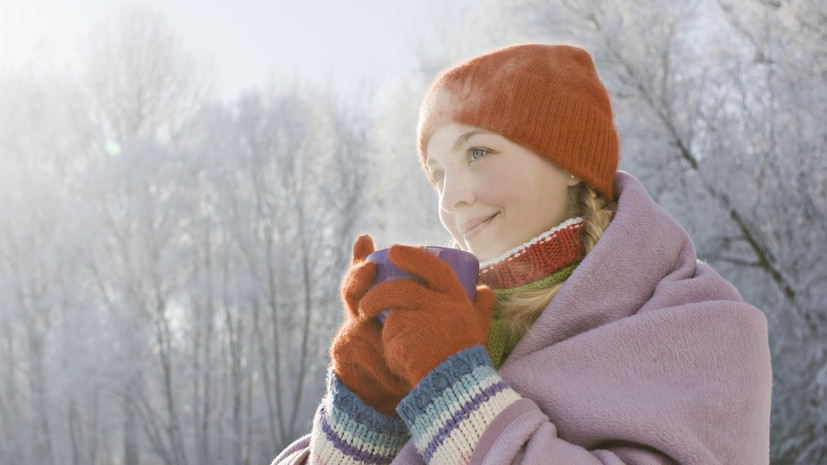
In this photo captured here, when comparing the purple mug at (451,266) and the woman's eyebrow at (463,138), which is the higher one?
the woman's eyebrow at (463,138)

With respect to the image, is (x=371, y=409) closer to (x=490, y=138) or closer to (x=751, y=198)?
(x=490, y=138)

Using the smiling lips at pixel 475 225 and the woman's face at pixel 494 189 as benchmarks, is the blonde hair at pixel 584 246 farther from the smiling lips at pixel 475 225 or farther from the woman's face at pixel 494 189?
the smiling lips at pixel 475 225

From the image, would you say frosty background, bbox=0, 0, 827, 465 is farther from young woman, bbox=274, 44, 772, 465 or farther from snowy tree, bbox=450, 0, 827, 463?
young woman, bbox=274, 44, 772, 465

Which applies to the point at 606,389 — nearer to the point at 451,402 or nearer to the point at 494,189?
the point at 451,402

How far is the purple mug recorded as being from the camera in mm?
932

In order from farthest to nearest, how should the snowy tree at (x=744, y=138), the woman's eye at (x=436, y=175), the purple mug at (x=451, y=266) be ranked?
the snowy tree at (x=744, y=138) < the woman's eye at (x=436, y=175) < the purple mug at (x=451, y=266)

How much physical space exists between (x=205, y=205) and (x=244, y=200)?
0.88 m

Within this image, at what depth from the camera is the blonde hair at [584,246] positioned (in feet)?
3.36

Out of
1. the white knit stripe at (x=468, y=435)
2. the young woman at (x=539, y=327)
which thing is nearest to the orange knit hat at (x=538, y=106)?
the young woman at (x=539, y=327)

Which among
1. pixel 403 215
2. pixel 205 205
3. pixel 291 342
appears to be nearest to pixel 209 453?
pixel 291 342

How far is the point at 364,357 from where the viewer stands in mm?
899

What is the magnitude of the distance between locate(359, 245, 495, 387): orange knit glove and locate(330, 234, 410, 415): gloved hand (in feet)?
0.12

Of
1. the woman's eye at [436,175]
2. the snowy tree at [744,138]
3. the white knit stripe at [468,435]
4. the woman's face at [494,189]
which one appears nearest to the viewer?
the white knit stripe at [468,435]

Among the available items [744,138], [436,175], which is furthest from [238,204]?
[436,175]
